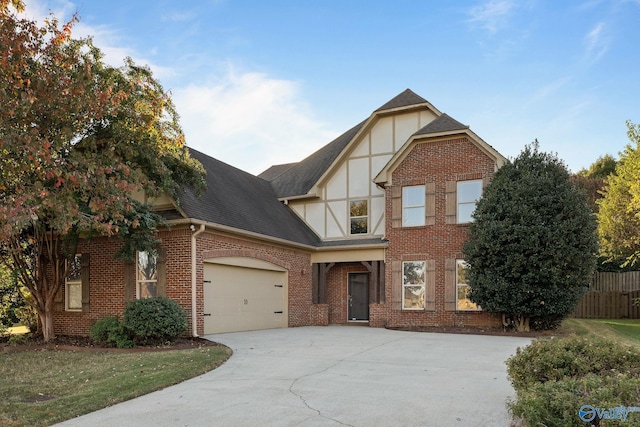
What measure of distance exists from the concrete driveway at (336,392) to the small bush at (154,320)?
79.6 inches

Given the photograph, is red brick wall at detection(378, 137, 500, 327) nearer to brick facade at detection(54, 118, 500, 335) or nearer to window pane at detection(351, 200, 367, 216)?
brick facade at detection(54, 118, 500, 335)

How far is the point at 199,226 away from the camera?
43.2ft

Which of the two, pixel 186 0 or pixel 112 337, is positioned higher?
pixel 186 0

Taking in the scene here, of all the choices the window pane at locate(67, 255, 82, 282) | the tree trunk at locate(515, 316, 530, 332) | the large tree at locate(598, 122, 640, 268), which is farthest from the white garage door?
the large tree at locate(598, 122, 640, 268)

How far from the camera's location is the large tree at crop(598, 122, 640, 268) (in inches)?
904

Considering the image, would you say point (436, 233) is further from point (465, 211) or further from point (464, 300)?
point (464, 300)

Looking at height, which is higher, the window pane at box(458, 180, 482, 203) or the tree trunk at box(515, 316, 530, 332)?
the window pane at box(458, 180, 482, 203)

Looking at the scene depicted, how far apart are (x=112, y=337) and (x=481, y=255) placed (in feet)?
34.3

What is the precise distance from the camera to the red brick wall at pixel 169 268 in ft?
43.3

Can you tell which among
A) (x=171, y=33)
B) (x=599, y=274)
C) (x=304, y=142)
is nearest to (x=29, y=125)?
(x=171, y=33)

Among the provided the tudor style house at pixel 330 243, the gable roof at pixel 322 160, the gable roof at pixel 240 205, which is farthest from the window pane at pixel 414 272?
the gable roof at pixel 322 160

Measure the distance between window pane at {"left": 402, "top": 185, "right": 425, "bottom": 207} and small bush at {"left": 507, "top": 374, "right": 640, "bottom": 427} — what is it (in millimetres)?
12930

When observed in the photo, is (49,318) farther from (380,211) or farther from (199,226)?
(380,211)
